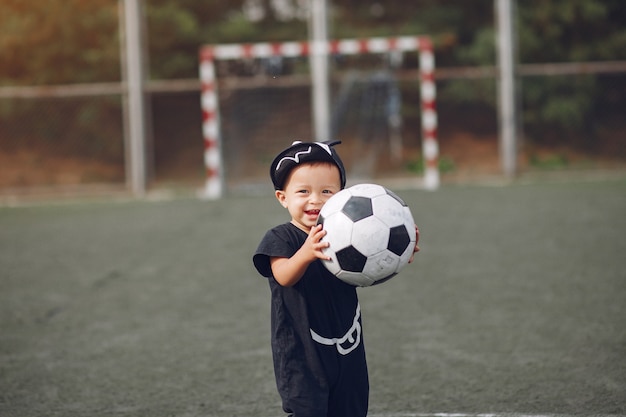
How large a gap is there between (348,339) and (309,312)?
0.53 feet

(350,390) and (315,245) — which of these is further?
(350,390)

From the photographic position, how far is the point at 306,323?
2826mm

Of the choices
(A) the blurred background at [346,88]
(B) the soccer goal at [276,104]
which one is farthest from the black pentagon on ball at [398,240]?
(A) the blurred background at [346,88]

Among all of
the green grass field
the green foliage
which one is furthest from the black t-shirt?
the green foliage

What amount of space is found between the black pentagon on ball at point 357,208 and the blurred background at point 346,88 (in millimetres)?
14894

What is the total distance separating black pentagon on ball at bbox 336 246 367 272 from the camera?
9.09ft

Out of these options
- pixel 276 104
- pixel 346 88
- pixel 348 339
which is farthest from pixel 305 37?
pixel 348 339

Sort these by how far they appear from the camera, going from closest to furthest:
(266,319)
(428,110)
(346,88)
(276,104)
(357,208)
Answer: (357,208)
(266,319)
(428,110)
(276,104)
(346,88)

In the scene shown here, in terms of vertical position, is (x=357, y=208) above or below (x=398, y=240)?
above

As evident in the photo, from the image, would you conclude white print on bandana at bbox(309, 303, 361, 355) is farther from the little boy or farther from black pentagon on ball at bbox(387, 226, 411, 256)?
black pentagon on ball at bbox(387, 226, 411, 256)

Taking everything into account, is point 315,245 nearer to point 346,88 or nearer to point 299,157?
point 299,157

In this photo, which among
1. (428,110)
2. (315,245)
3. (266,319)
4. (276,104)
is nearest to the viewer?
(315,245)

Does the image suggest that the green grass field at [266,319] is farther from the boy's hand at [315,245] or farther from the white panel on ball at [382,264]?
the boy's hand at [315,245]

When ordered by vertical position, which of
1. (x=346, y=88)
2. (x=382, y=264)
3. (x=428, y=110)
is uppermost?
(x=346, y=88)
